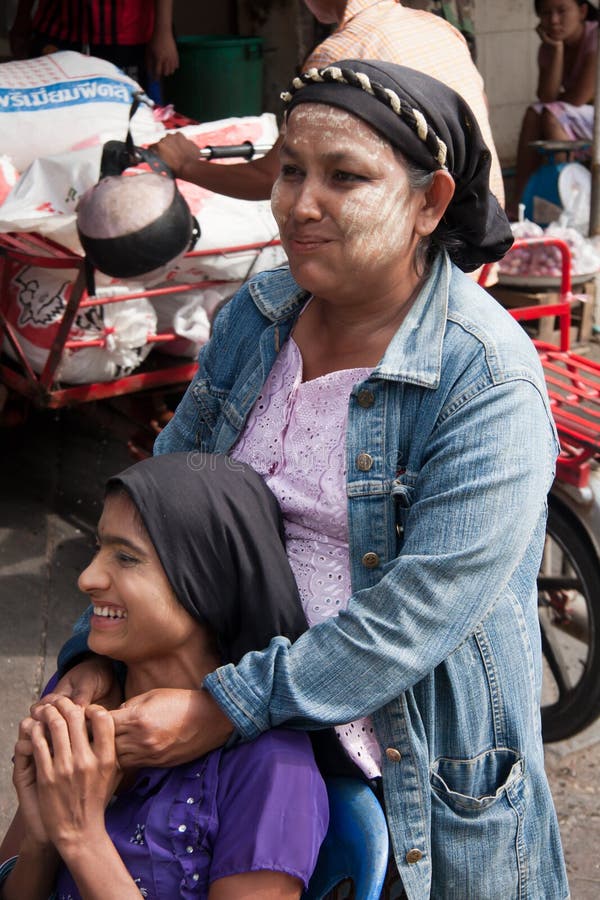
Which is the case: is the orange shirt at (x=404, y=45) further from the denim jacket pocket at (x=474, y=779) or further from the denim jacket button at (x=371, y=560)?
the denim jacket pocket at (x=474, y=779)

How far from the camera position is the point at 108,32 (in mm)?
5004

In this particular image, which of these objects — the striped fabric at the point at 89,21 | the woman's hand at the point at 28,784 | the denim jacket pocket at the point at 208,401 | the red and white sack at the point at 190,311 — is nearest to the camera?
the woman's hand at the point at 28,784

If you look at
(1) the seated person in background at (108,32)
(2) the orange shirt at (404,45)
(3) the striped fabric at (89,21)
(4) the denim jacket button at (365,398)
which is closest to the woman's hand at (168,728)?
(4) the denim jacket button at (365,398)

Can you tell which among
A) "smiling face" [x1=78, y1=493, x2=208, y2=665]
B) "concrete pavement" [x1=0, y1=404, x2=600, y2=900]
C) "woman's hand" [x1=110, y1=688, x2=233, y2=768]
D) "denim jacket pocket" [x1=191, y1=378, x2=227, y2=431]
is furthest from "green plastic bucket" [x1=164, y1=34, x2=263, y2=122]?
"woman's hand" [x1=110, y1=688, x2=233, y2=768]

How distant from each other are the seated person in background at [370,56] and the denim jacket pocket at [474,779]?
1467 millimetres

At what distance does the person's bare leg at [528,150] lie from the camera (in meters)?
6.50

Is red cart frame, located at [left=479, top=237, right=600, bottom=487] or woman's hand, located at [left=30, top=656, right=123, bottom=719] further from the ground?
woman's hand, located at [left=30, top=656, right=123, bottom=719]

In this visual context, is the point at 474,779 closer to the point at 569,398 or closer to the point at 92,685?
the point at 92,685

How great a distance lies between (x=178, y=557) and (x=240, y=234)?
2.04 metres

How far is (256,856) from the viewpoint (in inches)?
54.7

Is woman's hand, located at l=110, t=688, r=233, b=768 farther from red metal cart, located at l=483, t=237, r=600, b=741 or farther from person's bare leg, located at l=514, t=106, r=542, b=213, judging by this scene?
person's bare leg, located at l=514, t=106, r=542, b=213

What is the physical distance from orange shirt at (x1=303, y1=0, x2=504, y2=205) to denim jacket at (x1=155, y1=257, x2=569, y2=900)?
1.23 meters

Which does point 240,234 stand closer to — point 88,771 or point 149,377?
point 149,377

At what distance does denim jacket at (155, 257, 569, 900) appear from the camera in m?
1.48
